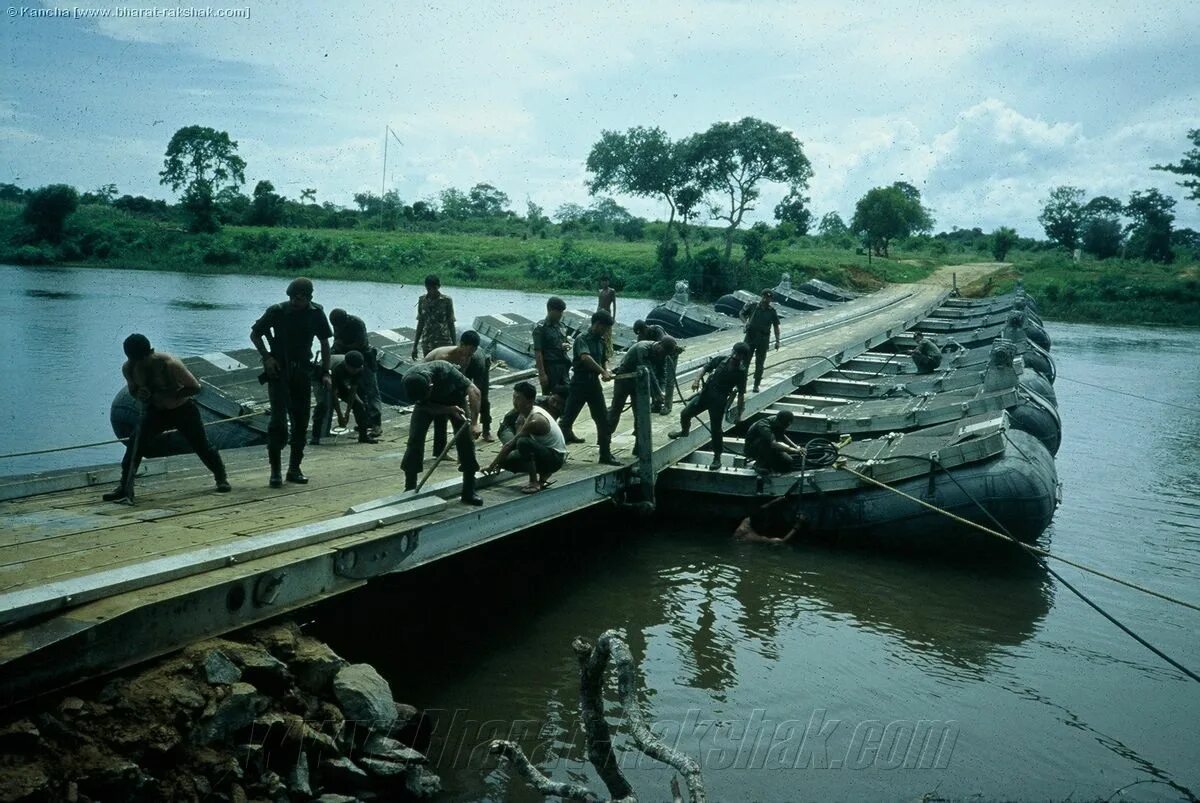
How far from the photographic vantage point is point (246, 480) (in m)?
8.34

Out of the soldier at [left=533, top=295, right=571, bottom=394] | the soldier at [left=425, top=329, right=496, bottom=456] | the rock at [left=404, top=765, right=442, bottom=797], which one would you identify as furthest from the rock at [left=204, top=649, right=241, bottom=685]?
the soldier at [left=533, top=295, right=571, bottom=394]

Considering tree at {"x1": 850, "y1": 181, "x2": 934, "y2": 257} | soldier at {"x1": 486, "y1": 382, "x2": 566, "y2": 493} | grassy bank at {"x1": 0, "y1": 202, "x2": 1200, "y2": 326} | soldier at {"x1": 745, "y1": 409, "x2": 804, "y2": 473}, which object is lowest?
soldier at {"x1": 745, "y1": 409, "x2": 804, "y2": 473}

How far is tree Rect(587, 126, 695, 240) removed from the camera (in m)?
52.1

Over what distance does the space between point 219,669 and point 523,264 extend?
51.1 meters

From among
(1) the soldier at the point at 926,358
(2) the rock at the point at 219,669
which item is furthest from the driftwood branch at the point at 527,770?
(1) the soldier at the point at 926,358

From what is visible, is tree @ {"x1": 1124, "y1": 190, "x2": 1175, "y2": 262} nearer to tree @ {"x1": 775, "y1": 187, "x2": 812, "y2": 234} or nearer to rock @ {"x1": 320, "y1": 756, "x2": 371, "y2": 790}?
tree @ {"x1": 775, "y1": 187, "x2": 812, "y2": 234}

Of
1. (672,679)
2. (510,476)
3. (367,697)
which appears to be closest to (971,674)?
(672,679)

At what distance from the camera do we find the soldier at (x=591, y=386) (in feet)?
31.1

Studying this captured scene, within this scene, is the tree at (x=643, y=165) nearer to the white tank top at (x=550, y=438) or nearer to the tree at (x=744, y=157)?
the tree at (x=744, y=157)

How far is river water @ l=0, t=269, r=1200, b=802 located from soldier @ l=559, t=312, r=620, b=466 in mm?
1565

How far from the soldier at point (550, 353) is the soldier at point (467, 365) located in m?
0.70

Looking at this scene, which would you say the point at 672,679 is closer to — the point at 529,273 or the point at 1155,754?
the point at 1155,754

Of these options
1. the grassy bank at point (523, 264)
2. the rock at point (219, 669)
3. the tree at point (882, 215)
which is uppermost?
the tree at point (882, 215)

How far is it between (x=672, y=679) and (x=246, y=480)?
3969 millimetres
